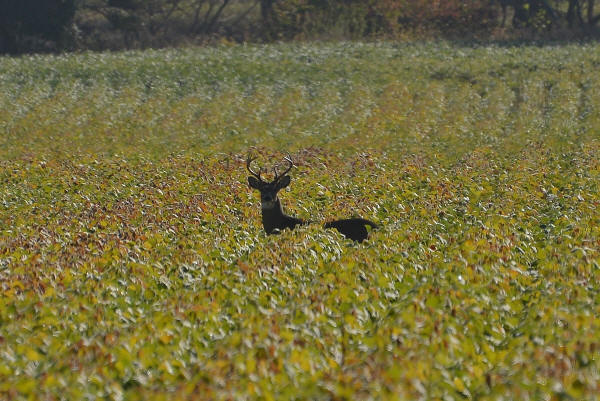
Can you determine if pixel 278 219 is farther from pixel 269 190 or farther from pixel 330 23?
pixel 330 23

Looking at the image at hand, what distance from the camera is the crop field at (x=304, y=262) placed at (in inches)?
270

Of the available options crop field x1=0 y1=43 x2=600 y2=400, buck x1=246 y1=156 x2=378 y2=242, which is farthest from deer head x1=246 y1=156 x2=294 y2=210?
crop field x1=0 y1=43 x2=600 y2=400

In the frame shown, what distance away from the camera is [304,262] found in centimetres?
1098

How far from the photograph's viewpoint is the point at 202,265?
10969 mm

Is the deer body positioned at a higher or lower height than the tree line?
higher

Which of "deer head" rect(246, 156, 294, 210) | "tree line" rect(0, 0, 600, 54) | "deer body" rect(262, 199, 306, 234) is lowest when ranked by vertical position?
"tree line" rect(0, 0, 600, 54)

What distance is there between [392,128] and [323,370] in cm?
2472

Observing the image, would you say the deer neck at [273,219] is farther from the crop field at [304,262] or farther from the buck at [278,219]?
the crop field at [304,262]

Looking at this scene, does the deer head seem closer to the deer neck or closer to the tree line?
the deer neck

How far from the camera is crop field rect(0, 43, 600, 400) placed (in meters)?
6.85

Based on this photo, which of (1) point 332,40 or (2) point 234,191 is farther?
(1) point 332,40

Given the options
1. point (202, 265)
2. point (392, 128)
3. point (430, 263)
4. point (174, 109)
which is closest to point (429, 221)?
point (430, 263)

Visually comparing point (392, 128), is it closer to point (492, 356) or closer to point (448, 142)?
point (448, 142)

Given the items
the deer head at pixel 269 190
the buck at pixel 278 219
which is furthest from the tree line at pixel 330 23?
the buck at pixel 278 219
